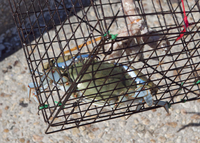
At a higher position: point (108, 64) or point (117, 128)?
point (108, 64)

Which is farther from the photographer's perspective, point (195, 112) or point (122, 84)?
point (195, 112)

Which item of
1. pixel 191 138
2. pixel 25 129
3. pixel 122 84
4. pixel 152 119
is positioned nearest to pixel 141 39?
pixel 122 84

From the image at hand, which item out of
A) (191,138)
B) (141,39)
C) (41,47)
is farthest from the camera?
(41,47)

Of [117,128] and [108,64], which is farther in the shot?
[117,128]

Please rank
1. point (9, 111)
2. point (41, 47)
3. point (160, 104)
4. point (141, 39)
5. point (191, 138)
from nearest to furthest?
point (160, 104), point (141, 39), point (191, 138), point (9, 111), point (41, 47)

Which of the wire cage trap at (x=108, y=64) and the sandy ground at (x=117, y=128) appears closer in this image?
the wire cage trap at (x=108, y=64)

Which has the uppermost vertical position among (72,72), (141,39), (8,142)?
(141,39)

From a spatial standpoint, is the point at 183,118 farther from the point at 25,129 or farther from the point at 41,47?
the point at 41,47

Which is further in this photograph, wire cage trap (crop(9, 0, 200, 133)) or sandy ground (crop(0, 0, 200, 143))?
sandy ground (crop(0, 0, 200, 143))
